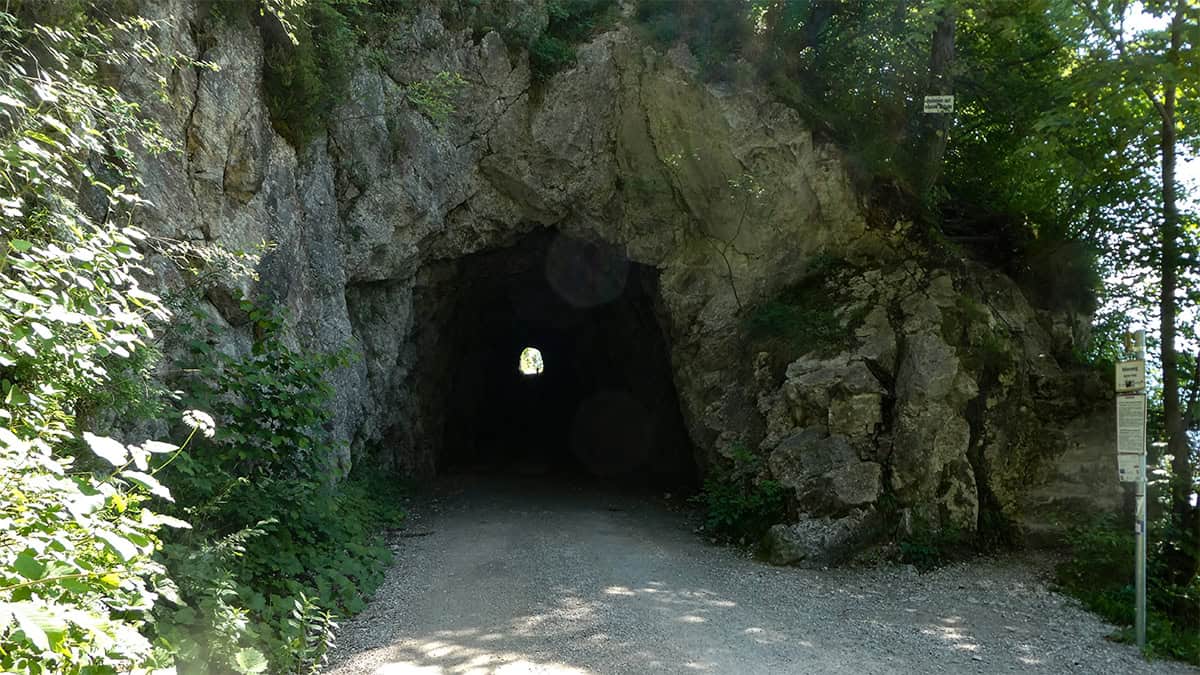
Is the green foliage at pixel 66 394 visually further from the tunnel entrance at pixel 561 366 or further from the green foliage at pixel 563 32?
the tunnel entrance at pixel 561 366

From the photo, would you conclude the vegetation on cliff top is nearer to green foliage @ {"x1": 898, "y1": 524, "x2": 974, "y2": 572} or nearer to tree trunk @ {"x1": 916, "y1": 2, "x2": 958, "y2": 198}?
tree trunk @ {"x1": 916, "y1": 2, "x2": 958, "y2": 198}

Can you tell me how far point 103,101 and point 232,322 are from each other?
2876 mm

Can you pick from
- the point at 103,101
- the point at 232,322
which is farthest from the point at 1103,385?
the point at 103,101

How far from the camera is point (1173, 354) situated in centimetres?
727

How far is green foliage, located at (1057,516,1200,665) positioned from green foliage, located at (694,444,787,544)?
2882 millimetres

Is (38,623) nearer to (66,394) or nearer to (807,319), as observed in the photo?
(66,394)

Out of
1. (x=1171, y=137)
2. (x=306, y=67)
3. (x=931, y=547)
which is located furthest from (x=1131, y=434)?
(x=306, y=67)

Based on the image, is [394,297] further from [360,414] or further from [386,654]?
[386,654]

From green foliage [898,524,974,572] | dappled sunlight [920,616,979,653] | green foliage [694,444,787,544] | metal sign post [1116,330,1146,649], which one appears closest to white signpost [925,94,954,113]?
metal sign post [1116,330,1146,649]

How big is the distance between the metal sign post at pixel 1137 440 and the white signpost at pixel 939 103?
420cm

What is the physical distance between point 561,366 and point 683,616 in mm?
17390

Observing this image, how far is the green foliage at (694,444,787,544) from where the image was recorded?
29.0 ft

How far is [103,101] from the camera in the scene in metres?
4.04

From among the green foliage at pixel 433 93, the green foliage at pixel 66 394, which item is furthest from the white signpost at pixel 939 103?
the green foliage at pixel 66 394
